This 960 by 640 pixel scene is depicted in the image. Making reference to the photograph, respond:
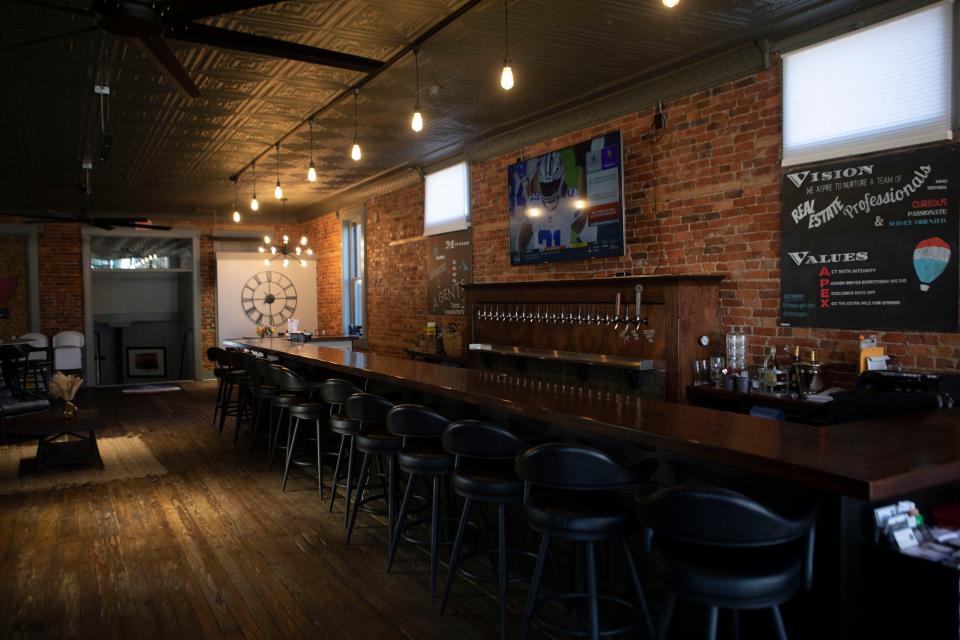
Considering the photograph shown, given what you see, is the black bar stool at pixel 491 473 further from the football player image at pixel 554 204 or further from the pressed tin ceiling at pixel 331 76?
the football player image at pixel 554 204

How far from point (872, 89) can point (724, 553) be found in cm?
324

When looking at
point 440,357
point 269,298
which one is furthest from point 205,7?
point 269,298

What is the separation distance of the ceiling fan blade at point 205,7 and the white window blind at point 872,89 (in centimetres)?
325

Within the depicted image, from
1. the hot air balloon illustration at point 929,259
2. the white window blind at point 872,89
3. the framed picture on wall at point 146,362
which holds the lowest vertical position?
the framed picture on wall at point 146,362

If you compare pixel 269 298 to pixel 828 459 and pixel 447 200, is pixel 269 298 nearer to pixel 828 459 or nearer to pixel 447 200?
pixel 447 200

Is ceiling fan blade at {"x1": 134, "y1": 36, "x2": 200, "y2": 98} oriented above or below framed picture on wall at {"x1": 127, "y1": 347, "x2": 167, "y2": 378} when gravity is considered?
above

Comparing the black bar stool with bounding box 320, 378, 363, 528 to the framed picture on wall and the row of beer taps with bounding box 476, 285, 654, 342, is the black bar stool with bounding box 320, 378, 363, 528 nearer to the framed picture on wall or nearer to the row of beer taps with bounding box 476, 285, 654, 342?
the row of beer taps with bounding box 476, 285, 654, 342

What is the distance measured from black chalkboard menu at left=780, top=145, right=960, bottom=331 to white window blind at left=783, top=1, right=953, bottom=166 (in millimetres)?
119

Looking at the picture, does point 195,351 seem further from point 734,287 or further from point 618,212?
point 734,287

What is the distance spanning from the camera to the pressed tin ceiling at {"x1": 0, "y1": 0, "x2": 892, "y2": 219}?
4082 mm

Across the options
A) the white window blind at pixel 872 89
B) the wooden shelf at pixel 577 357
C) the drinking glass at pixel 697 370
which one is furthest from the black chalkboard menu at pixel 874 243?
the wooden shelf at pixel 577 357

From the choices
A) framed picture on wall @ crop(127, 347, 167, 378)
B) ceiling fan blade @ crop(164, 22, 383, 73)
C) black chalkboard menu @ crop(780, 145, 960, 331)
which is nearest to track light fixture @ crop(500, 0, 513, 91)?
ceiling fan blade @ crop(164, 22, 383, 73)

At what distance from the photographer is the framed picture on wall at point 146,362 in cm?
1362

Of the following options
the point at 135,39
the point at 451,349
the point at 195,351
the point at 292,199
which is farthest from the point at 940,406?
the point at 195,351
